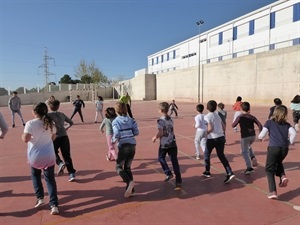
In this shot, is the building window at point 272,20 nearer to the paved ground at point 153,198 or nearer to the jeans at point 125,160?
the paved ground at point 153,198

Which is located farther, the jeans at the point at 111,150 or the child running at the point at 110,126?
the jeans at the point at 111,150

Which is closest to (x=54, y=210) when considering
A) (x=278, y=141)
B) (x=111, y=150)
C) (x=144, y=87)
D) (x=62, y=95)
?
(x=111, y=150)

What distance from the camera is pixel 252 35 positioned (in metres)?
37.2

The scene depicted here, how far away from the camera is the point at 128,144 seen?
438cm

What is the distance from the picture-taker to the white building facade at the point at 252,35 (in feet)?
101

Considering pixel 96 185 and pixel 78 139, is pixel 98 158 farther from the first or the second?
pixel 78 139

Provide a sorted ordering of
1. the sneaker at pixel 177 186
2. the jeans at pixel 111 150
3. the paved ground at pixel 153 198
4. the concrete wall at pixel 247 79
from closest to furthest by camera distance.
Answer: the paved ground at pixel 153 198 < the sneaker at pixel 177 186 < the jeans at pixel 111 150 < the concrete wall at pixel 247 79

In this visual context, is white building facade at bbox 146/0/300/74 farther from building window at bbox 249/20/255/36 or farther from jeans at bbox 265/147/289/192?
jeans at bbox 265/147/289/192

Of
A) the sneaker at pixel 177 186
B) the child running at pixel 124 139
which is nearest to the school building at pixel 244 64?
the sneaker at pixel 177 186

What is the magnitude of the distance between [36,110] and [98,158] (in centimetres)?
350

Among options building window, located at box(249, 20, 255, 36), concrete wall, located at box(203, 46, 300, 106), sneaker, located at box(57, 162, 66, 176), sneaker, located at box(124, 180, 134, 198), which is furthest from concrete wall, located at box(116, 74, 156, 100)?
sneaker, located at box(124, 180, 134, 198)

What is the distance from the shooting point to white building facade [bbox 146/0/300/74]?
101 feet

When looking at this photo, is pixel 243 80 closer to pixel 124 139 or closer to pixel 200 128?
pixel 200 128

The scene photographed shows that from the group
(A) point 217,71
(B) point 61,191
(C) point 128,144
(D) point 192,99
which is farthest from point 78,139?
(D) point 192,99
